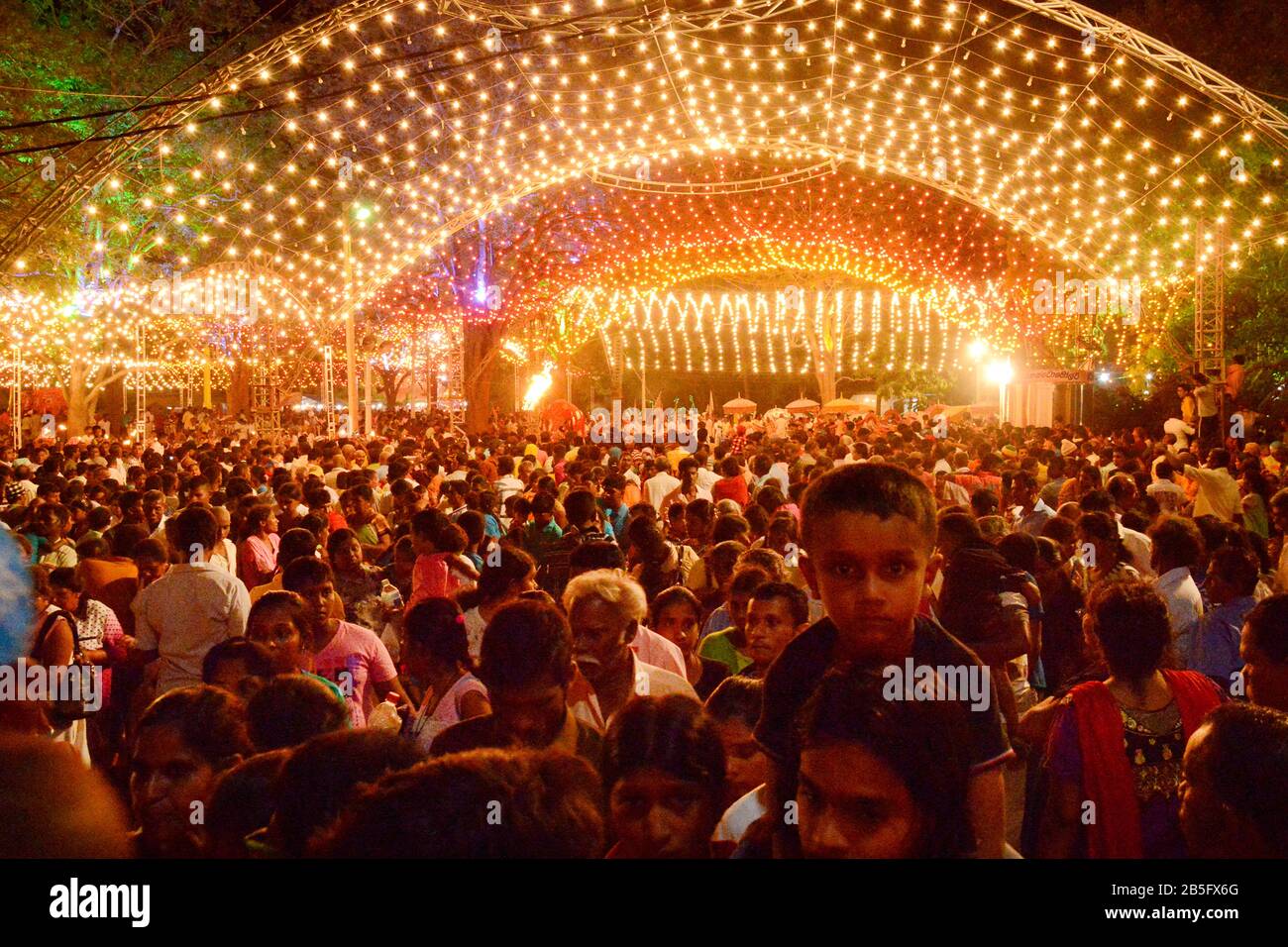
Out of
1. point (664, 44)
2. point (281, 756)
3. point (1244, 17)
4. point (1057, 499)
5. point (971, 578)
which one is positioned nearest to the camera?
point (281, 756)

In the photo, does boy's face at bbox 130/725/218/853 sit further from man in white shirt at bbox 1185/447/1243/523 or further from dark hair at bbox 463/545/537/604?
man in white shirt at bbox 1185/447/1243/523

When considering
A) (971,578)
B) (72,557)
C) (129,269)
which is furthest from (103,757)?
(129,269)

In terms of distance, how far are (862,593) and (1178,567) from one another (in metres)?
4.22

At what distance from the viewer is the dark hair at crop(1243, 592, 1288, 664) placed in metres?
3.87

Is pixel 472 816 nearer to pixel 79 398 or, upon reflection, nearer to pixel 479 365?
pixel 479 365

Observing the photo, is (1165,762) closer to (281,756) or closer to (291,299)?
(281,756)

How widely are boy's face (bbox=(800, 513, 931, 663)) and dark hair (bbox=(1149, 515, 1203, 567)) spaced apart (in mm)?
4067

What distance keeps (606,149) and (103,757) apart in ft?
54.6

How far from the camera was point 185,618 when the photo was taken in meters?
5.95

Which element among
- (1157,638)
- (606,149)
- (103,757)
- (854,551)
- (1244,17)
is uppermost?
(1244,17)

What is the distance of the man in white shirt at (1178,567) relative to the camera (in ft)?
20.0

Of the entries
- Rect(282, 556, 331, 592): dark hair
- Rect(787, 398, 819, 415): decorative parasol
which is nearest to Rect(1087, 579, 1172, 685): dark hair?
Rect(282, 556, 331, 592): dark hair

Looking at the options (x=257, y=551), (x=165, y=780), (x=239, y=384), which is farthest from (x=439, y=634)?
(x=239, y=384)

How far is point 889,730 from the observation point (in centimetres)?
238
